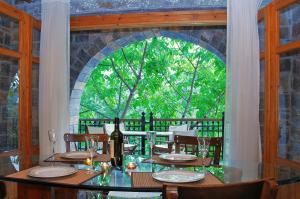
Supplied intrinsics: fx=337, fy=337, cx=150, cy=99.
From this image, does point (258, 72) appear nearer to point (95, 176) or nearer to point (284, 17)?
point (284, 17)

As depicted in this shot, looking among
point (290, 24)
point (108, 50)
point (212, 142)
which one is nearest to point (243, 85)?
point (290, 24)

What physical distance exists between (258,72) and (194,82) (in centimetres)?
632

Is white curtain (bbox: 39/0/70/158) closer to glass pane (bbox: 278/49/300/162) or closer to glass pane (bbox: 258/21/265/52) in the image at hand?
glass pane (bbox: 258/21/265/52)

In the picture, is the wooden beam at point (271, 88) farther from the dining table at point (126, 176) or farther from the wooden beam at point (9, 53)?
the wooden beam at point (9, 53)

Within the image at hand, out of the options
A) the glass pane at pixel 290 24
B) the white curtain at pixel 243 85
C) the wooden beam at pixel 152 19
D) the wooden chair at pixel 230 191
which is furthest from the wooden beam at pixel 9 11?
the wooden chair at pixel 230 191

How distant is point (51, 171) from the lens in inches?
71.4

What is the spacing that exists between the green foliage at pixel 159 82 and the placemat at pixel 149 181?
24.2ft

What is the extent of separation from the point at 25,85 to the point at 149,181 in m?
2.34

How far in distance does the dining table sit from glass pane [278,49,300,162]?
0.84m

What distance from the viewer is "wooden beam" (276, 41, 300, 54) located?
2653 mm

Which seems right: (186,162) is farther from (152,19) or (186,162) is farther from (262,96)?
(152,19)

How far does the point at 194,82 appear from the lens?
31.2 feet

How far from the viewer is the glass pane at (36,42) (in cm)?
368

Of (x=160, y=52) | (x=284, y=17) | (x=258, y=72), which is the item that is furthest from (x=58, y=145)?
(x=160, y=52)
